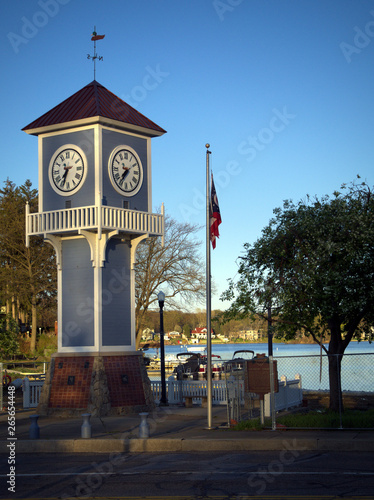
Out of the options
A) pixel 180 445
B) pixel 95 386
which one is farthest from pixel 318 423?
pixel 95 386

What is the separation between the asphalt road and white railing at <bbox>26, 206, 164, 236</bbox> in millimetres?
9568

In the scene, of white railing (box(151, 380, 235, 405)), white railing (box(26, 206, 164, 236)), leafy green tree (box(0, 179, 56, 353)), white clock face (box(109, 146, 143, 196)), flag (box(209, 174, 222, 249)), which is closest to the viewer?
flag (box(209, 174, 222, 249))

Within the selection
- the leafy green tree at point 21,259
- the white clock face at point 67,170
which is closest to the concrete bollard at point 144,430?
the white clock face at point 67,170

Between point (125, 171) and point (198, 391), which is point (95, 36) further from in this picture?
point (198, 391)

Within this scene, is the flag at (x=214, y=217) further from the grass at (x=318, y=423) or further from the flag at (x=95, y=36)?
the flag at (x=95, y=36)

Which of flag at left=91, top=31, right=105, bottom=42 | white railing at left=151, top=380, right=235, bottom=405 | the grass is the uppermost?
flag at left=91, top=31, right=105, bottom=42

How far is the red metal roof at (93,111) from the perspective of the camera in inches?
955

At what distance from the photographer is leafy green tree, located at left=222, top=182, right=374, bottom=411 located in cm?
1922

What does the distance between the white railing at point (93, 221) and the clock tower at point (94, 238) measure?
4cm

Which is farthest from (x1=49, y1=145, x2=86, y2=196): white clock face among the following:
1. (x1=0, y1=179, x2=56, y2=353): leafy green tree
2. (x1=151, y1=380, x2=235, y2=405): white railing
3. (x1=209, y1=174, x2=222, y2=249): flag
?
(x1=0, y1=179, x2=56, y2=353): leafy green tree

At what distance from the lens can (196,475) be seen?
12273mm

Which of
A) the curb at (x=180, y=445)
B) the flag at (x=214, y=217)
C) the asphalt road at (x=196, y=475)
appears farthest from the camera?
the flag at (x=214, y=217)

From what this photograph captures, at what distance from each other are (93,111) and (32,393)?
1093 cm

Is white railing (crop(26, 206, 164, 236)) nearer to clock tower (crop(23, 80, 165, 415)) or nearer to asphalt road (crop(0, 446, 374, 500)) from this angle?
clock tower (crop(23, 80, 165, 415))
